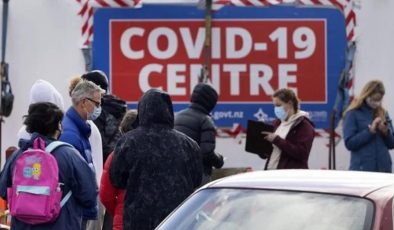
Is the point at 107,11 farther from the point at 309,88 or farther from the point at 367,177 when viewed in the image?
the point at 367,177

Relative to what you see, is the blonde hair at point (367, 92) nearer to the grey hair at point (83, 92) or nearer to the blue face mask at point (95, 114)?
the blue face mask at point (95, 114)

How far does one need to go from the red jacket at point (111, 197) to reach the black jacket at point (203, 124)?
1580mm

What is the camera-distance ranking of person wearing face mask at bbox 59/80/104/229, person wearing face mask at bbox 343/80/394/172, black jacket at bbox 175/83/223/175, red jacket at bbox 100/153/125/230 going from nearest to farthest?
1. red jacket at bbox 100/153/125/230
2. person wearing face mask at bbox 59/80/104/229
3. black jacket at bbox 175/83/223/175
4. person wearing face mask at bbox 343/80/394/172

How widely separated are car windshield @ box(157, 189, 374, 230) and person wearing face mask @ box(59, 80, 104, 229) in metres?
1.94

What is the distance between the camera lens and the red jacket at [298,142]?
30.8 ft

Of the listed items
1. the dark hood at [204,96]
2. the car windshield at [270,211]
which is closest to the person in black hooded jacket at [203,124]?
the dark hood at [204,96]

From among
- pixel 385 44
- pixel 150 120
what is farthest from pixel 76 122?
pixel 385 44

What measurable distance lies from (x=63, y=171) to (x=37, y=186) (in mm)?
187

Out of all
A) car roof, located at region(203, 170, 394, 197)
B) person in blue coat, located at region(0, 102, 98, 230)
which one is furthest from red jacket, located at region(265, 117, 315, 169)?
car roof, located at region(203, 170, 394, 197)

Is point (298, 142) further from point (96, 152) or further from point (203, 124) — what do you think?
point (96, 152)

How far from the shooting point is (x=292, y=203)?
16.3 feet

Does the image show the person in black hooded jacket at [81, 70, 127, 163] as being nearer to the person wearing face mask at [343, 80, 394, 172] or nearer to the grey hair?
the grey hair

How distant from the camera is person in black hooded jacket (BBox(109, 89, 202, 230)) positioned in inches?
261

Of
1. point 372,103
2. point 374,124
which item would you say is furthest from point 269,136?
point 374,124
